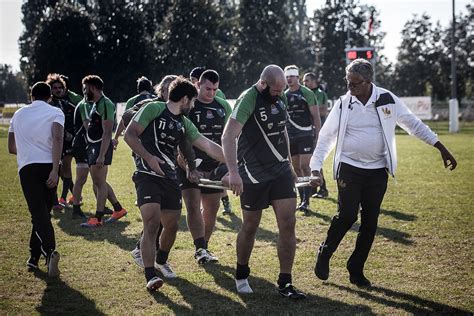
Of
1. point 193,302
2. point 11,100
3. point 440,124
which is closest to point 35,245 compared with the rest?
point 193,302

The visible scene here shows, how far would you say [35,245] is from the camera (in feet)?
25.5

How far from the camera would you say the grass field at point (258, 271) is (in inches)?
247

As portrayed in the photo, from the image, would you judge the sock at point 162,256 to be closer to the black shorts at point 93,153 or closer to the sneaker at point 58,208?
the black shorts at point 93,153

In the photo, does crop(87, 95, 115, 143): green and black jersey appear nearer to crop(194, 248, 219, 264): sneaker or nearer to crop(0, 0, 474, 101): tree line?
crop(194, 248, 219, 264): sneaker

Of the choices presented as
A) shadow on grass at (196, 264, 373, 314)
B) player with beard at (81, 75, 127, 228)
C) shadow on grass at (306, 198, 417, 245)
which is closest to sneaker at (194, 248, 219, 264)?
shadow on grass at (196, 264, 373, 314)

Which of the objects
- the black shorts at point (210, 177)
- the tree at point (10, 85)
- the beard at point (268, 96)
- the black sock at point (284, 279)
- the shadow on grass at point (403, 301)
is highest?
the tree at point (10, 85)

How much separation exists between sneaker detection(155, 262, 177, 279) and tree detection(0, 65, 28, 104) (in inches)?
3716

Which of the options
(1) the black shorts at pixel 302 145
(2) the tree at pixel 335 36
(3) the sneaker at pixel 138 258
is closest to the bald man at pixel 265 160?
(3) the sneaker at pixel 138 258

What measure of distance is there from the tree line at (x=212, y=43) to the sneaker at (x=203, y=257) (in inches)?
1921

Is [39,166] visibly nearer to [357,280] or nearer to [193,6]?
[357,280]

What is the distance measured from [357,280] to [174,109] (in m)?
2.61

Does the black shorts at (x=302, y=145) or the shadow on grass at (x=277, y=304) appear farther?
the black shorts at (x=302, y=145)

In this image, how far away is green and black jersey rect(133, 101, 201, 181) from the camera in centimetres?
677

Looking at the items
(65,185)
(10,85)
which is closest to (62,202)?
(65,185)
